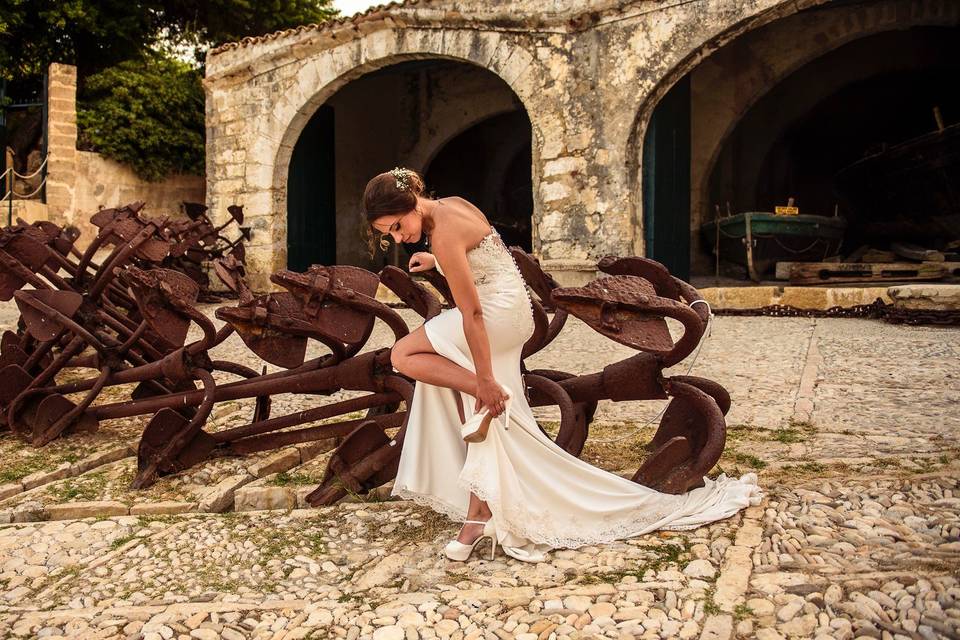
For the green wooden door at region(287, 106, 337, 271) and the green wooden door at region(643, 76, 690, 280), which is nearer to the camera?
the green wooden door at region(643, 76, 690, 280)

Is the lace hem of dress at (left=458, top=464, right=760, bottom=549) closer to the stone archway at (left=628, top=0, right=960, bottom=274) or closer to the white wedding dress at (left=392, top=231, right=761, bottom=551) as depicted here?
the white wedding dress at (left=392, top=231, right=761, bottom=551)

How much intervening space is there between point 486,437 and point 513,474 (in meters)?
0.15

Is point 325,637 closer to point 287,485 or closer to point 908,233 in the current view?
point 287,485

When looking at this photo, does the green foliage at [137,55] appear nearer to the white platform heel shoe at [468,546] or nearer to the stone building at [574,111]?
the stone building at [574,111]

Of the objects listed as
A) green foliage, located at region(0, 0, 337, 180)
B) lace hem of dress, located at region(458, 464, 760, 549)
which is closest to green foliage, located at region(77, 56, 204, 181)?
green foliage, located at region(0, 0, 337, 180)

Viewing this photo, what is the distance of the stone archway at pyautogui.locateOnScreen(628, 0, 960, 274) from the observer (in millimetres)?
11719

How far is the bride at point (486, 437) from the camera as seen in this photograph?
2.59m

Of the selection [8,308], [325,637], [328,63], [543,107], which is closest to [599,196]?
[543,107]

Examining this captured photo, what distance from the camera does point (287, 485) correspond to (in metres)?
3.37

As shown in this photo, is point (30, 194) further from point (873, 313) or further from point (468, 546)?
point (468, 546)

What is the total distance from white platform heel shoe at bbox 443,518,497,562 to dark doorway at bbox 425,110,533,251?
50.8 feet

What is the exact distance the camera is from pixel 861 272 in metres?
11.0

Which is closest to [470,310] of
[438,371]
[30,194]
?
[438,371]

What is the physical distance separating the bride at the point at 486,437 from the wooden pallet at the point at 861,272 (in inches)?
346
